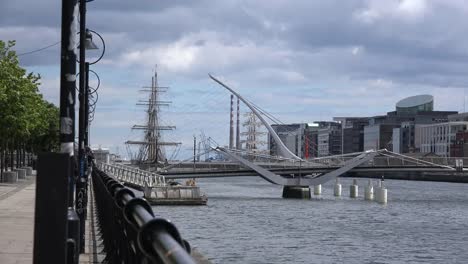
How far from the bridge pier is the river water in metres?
12.3

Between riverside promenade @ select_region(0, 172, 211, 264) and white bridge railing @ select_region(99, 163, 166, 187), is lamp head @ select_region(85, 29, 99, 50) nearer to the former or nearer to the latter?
riverside promenade @ select_region(0, 172, 211, 264)

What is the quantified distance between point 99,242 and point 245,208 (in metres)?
59.2

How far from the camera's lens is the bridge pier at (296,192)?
102m

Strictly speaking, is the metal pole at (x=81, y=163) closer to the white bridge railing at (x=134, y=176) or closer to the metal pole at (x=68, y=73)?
the metal pole at (x=68, y=73)

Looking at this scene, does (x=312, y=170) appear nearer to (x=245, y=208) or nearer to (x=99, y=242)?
(x=245, y=208)

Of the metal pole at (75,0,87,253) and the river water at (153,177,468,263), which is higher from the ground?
the metal pole at (75,0,87,253)

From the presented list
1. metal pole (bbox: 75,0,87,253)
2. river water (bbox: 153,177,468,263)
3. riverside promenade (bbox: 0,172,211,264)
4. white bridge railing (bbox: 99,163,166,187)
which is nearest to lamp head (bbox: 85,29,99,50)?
metal pole (bbox: 75,0,87,253)

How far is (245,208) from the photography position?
7688 cm

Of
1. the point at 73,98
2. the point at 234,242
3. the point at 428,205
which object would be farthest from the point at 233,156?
the point at 73,98

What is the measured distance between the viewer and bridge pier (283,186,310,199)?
4007 inches

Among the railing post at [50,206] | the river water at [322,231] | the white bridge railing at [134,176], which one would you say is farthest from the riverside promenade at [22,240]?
the white bridge railing at [134,176]

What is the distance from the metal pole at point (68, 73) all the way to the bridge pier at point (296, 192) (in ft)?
300

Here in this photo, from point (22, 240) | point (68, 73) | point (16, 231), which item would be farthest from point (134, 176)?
point (68, 73)

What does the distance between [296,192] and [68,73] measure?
93.3 m
